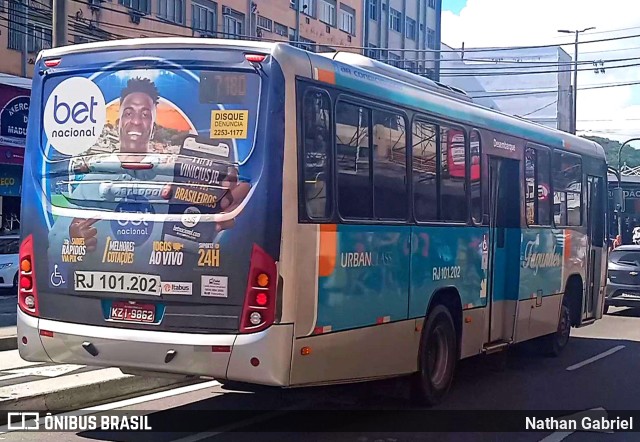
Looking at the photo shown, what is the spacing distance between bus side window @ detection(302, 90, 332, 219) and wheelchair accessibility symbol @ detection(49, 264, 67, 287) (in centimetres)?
207

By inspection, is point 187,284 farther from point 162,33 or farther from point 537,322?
point 162,33

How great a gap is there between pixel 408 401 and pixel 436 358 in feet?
1.82

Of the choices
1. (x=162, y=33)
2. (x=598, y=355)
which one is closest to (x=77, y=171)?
(x=598, y=355)

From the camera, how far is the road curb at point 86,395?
777 centimetres

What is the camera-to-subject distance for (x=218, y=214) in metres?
6.80

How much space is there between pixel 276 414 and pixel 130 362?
2197 mm

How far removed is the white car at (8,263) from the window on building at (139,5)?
11660 mm

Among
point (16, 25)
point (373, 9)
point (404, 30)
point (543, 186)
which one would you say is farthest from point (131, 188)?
point (404, 30)

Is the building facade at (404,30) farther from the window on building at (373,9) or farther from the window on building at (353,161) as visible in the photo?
the window on building at (353,161)

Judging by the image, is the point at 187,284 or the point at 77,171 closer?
the point at 187,284

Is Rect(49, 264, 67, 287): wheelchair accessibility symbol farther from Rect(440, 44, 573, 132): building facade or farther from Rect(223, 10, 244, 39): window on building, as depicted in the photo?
Rect(440, 44, 573, 132): building facade

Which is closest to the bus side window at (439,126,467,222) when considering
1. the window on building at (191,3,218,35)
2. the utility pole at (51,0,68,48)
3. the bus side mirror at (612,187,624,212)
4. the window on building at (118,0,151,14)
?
the bus side mirror at (612,187,624,212)

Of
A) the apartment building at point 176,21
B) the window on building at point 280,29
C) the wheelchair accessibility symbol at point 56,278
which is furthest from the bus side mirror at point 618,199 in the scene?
the window on building at point 280,29

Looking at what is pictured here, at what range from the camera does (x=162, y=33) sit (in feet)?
110
